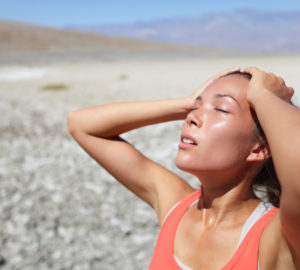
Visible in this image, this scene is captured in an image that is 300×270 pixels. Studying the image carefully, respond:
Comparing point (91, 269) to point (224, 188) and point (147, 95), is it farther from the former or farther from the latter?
point (147, 95)

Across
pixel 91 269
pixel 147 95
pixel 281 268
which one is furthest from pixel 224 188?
pixel 147 95

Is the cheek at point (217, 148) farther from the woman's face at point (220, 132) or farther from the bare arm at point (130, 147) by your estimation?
the bare arm at point (130, 147)

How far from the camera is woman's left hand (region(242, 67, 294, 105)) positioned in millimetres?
2301

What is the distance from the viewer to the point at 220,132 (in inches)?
95.9

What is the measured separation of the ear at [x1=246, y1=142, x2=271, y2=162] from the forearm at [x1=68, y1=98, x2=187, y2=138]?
26.8 inches

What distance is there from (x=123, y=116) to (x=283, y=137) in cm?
158

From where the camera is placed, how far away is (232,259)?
2.31m

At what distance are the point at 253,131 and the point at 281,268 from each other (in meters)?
0.78

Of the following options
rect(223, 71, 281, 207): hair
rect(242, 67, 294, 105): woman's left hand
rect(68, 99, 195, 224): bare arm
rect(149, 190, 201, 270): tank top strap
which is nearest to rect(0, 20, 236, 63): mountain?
rect(68, 99, 195, 224): bare arm

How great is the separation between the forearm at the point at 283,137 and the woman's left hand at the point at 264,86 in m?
0.18

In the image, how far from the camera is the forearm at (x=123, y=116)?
3.11 meters

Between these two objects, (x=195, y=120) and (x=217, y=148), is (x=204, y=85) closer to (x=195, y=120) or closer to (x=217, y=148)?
(x=195, y=120)

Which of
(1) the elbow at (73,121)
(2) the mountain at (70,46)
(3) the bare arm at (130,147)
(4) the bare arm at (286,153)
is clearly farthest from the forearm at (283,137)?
(2) the mountain at (70,46)

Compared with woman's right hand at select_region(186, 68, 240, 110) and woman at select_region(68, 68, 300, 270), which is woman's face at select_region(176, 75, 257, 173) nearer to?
woman at select_region(68, 68, 300, 270)
